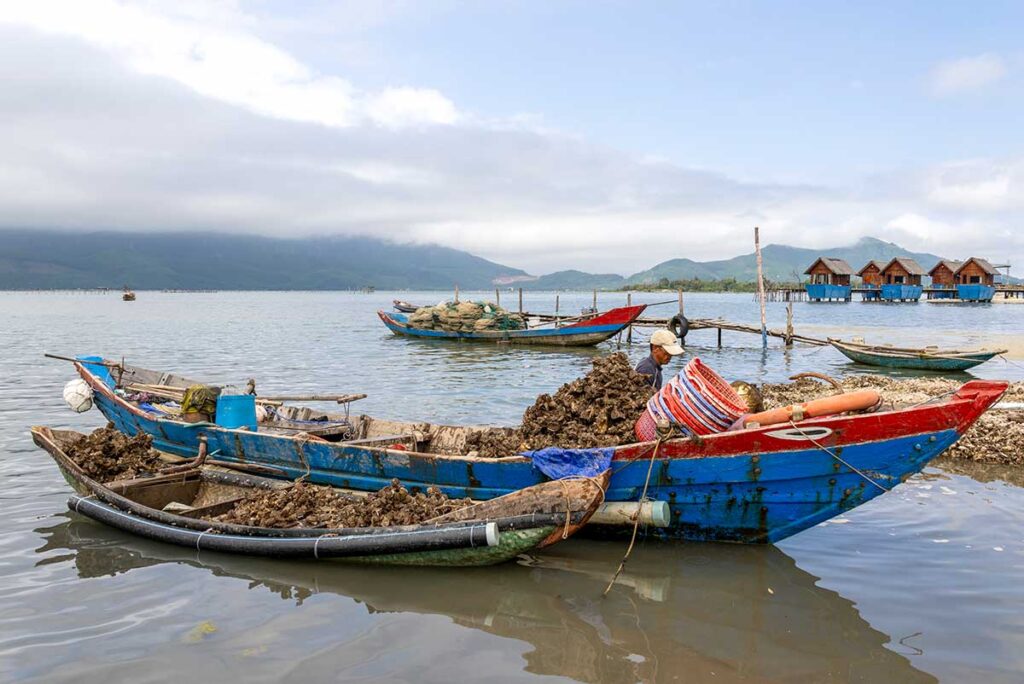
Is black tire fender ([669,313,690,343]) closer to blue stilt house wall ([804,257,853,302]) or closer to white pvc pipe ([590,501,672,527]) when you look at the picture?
white pvc pipe ([590,501,672,527])

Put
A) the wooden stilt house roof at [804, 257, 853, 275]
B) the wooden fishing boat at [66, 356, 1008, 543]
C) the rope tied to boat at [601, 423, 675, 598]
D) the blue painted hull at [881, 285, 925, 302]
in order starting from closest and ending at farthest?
the wooden fishing boat at [66, 356, 1008, 543] < the rope tied to boat at [601, 423, 675, 598] < the blue painted hull at [881, 285, 925, 302] < the wooden stilt house roof at [804, 257, 853, 275]

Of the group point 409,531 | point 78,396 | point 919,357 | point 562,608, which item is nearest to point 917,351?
point 919,357

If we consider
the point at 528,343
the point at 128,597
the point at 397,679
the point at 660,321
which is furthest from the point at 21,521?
the point at 660,321

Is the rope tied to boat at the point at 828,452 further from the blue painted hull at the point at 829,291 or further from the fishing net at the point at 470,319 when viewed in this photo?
the blue painted hull at the point at 829,291

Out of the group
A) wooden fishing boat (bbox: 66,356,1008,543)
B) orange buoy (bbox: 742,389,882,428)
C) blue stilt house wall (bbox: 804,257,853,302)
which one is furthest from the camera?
blue stilt house wall (bbox: 804,257,853,302)

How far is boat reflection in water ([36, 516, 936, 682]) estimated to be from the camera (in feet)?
16.1

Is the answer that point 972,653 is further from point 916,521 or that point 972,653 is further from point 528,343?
point 528,343

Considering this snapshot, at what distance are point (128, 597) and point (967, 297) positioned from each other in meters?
89.7

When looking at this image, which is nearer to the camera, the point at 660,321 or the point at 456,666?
the point at 456,666

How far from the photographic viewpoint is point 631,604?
5.83 m

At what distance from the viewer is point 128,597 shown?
6.02 m

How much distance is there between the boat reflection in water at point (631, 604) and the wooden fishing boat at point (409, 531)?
0.23 metres

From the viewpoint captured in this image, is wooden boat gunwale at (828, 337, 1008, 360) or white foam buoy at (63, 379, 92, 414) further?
wooden boat gunwale at (828, 337, 1008, 360)

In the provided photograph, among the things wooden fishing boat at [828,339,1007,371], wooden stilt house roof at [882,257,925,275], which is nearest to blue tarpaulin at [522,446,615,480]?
wooden fishing boat at [828,339,1007,371]
